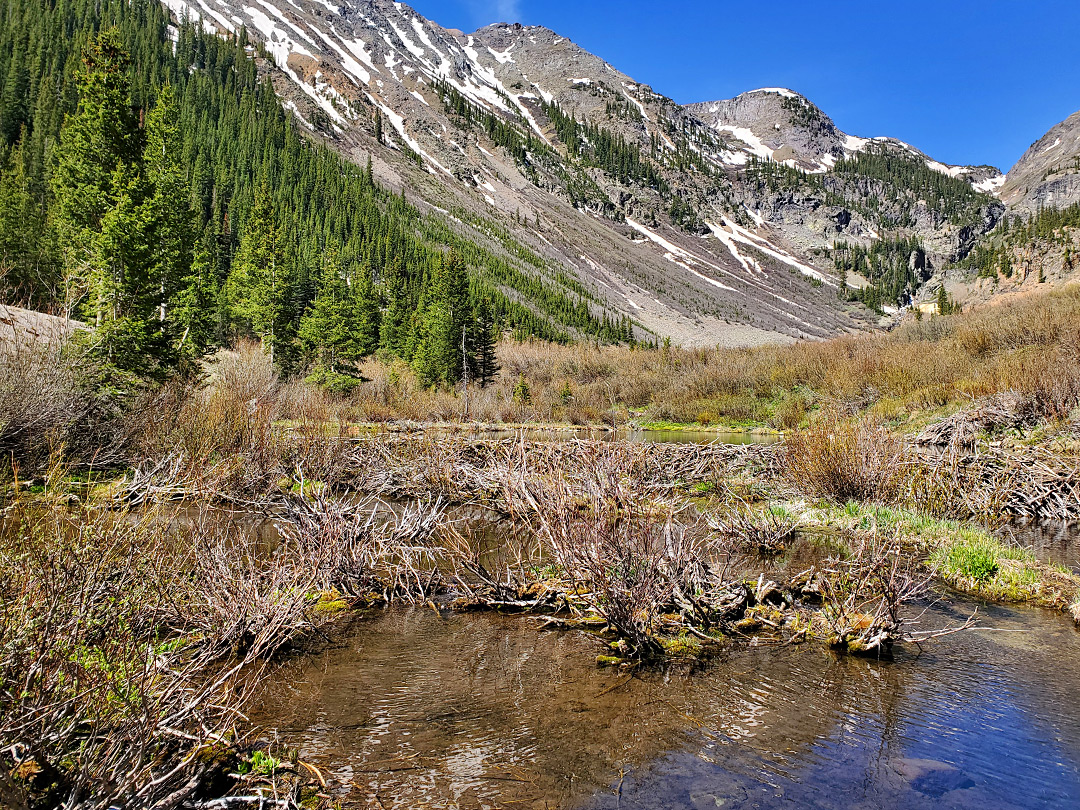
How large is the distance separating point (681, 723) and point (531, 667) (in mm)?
1452

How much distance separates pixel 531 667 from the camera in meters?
5.31

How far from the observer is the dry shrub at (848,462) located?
1059 centimetres

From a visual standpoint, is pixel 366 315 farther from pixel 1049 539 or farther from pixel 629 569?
pixel 629 569

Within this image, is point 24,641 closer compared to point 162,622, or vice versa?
point 24,641

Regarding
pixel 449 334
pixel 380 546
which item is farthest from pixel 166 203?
pixel 449 334

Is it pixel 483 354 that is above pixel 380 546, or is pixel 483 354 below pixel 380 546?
above

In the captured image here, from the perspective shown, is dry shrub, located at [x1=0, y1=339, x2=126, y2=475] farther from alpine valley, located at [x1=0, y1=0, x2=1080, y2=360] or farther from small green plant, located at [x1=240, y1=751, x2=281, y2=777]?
alpine valley, located at [x1=0, y1=0, x2=1080, y2=360]

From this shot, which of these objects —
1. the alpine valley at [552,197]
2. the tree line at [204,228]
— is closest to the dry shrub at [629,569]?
the tree line at [204,228]

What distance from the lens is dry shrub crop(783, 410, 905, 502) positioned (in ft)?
34.8

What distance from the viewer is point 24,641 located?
263cm

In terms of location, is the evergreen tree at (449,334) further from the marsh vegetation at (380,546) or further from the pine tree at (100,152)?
the marsh vegetation at (380,546)

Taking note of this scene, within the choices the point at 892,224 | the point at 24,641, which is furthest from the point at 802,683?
the point at 892,224

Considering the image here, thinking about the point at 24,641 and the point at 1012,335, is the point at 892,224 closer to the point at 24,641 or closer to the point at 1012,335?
the point at 1012,335

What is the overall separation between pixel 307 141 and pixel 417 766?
4721 inches
